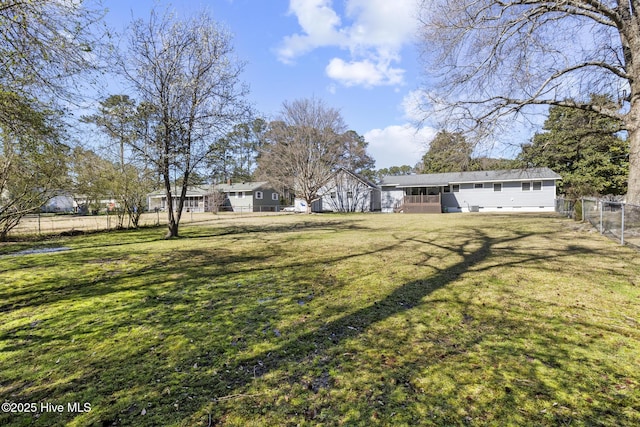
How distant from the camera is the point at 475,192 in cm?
3100

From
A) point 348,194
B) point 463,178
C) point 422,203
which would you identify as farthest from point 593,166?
point 348,194

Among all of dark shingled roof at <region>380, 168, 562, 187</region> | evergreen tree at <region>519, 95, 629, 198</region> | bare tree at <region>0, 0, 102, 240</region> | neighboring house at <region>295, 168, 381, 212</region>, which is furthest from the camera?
neighboring house at <region>295, 168, 381, 212</region>

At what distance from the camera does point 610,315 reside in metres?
3.65

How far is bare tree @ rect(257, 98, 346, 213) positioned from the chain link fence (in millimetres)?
20994

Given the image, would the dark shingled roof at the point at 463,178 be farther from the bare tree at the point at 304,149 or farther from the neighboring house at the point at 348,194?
the bare tree at the point at 304,149

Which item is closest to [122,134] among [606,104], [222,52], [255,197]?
[222,52]

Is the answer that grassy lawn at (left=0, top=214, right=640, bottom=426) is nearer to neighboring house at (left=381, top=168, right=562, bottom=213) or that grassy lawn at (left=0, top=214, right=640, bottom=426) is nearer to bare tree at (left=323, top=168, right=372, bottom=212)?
neighboring house at (left=381, top=168, right=562, bottom=213)

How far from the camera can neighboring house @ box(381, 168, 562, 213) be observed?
28438mm

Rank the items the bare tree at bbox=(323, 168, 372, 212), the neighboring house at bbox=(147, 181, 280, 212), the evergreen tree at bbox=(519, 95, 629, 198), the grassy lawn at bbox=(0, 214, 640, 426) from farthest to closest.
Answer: the neighboring house at bbox=(147, 181, 280, 212) → the bare tree at bbox=(323, 168, 372, 212) → the evergreen tree at bbox=(519, 95, 629, 198) → the grassy lawn at bbox=(0, 214, 640, 426)

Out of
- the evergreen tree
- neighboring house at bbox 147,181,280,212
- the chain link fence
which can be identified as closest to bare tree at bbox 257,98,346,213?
neighboring house at bbox 147,181,280,212

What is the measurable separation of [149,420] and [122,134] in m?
11.1

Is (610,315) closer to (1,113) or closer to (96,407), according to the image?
(96,407)

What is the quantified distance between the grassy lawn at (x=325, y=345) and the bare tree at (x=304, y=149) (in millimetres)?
23321

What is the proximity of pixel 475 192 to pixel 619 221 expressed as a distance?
2346 centimetres
